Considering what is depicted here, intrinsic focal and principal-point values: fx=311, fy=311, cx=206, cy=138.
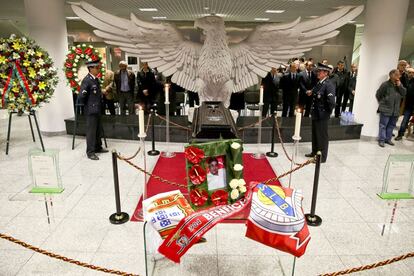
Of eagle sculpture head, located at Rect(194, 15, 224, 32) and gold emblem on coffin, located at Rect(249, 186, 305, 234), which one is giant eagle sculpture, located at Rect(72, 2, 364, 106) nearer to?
eagle sculpture head, located at Rect(194, 15, 224, 32)

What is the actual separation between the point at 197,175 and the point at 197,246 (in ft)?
2.11

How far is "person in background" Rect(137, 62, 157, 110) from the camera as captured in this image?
690 cm

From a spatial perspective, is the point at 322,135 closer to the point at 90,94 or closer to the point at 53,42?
the point at 90,94

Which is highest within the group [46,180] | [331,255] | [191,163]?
[191,163]

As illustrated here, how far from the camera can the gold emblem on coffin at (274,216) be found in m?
1.74

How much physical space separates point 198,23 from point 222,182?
3.17 metres

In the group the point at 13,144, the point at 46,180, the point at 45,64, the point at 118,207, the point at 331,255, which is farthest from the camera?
the point at 13,144

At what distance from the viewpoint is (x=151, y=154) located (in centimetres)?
510

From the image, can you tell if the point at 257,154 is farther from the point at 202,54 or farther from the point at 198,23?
the point at 198,23

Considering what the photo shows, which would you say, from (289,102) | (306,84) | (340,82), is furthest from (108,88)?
(340,82)

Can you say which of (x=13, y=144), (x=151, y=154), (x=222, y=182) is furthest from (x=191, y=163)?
(x=13, y=144)

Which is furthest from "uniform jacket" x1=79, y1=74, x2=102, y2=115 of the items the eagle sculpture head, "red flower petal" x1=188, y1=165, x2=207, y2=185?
"red flower petal" x1=188, y1=165, x2=207, y2=185

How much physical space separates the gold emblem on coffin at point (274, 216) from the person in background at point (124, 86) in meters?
5.51

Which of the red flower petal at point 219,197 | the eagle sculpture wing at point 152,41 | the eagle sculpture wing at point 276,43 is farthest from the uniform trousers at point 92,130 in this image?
the red flower petal at point 219,197
